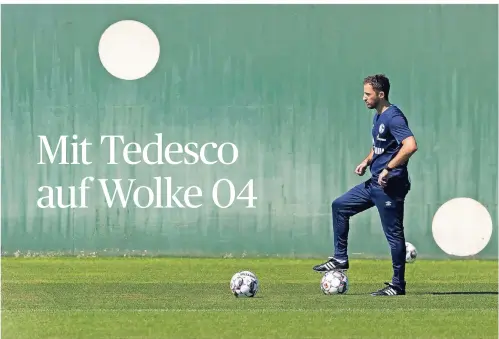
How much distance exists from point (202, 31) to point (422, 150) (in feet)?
10.6

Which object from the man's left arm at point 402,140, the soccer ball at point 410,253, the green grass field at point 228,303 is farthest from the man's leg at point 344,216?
the soccer ball at point 410,253

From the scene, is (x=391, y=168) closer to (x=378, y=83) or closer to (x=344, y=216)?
(x=378, y=83)

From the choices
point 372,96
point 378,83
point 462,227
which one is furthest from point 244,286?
point 462,227

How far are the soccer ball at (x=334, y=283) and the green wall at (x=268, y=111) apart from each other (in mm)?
4850

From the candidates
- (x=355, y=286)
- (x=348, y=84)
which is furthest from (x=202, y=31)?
(x=355, y=286)

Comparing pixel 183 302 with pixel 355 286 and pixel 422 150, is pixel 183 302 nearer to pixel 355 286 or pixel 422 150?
pixel 355 286

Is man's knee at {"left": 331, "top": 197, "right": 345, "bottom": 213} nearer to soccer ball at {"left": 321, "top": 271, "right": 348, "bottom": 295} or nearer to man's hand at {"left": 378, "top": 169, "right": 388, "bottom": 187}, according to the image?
soccer ball at {"left": 321, "top": 271, "right": 348, "bottom": 295}

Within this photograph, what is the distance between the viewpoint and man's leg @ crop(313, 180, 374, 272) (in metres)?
11.0

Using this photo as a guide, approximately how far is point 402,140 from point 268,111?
5530mm

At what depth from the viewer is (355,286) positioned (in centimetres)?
1198

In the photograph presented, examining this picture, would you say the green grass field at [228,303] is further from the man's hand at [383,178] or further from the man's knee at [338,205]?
the man's hand at [383,178]

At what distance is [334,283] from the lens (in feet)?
35.7

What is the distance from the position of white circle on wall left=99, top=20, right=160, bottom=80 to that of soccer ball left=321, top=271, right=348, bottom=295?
225 inches

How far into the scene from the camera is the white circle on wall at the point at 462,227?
15.8 meters
